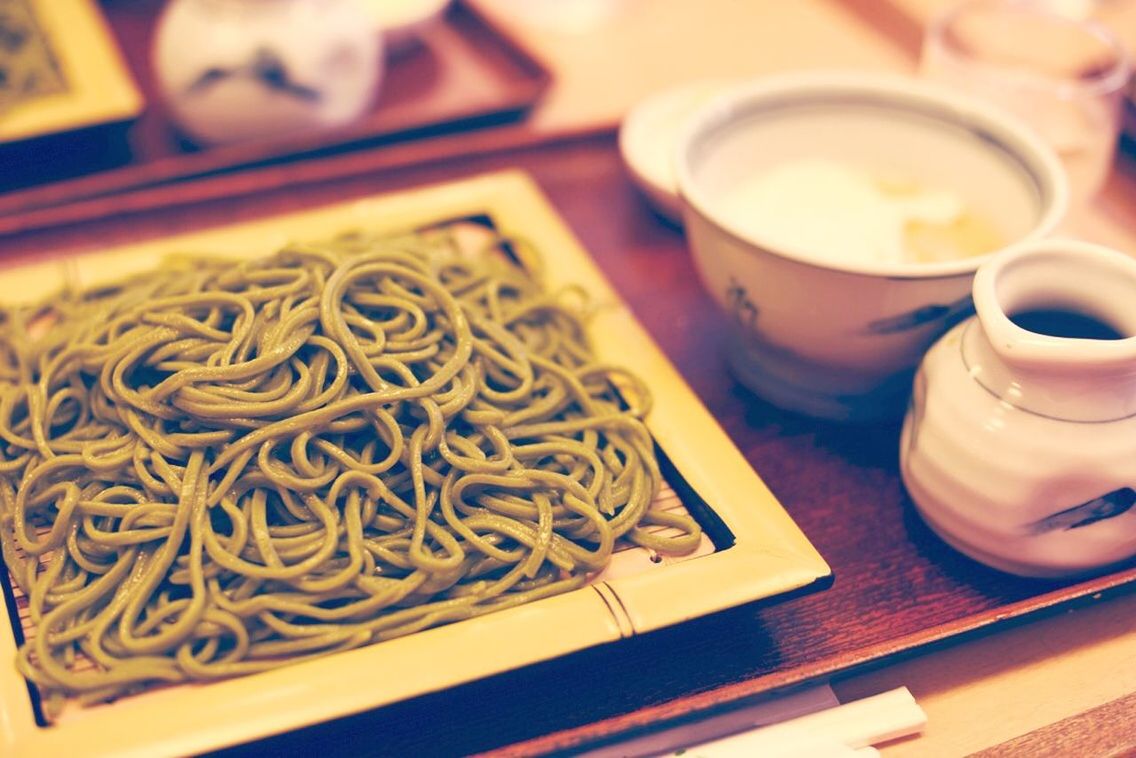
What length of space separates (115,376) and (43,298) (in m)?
0.31

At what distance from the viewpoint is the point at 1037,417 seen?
2.93ft

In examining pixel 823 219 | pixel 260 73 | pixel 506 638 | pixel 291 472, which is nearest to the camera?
pixel 506 638

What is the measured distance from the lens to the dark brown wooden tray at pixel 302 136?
1.57 metres

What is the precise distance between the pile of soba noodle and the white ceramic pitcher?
267 millimetres

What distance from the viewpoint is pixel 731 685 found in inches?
35.4

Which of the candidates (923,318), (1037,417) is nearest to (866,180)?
(923,318)

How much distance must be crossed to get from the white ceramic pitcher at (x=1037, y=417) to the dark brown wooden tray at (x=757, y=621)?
→ 0.05 meters

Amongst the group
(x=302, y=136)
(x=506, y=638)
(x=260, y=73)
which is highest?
(x=260, y=73)

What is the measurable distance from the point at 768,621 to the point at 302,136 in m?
1.13

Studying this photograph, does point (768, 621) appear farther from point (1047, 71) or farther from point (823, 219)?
point (1047, 71)

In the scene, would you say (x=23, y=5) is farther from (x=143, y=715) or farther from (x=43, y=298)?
(x=143, y=715)

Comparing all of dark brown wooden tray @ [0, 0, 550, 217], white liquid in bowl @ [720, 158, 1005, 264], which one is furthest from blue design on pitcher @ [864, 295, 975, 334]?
dark brown wooden tray @ [0, 0, 550, 217]

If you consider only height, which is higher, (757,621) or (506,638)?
(506,638)

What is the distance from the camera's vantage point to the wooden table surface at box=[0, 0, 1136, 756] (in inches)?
34.9
